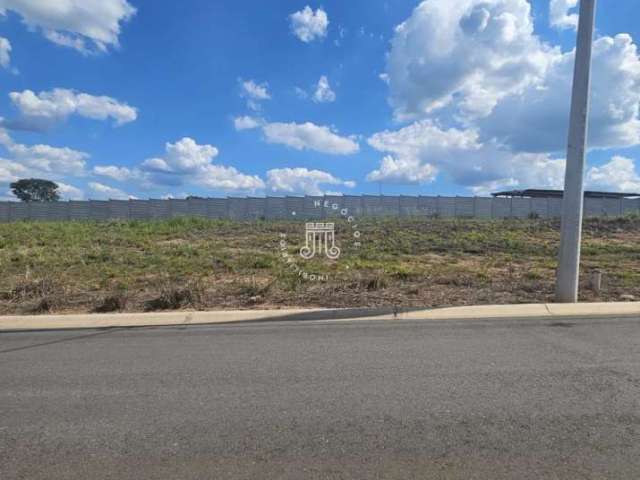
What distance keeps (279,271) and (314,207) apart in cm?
2631

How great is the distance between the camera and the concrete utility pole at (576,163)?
756 cm

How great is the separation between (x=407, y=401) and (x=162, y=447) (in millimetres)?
1917

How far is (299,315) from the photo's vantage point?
22.2 ft

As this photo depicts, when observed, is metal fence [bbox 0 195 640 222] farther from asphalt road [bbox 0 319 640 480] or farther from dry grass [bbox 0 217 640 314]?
asphalt road [bbox 0 319 640 480]

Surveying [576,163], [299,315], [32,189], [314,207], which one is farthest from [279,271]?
[32,189]

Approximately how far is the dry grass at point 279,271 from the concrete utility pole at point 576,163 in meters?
0.56

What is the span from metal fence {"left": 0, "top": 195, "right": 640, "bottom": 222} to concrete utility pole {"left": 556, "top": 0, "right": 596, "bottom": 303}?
2849 centimetres

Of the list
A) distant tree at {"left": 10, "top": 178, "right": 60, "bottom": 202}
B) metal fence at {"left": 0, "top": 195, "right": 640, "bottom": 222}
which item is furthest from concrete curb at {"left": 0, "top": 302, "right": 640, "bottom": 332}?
distant tree at {"left": 10, "top": 178, "right": 60, "bottom": 202}

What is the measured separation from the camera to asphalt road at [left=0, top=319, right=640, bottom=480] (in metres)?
2.71

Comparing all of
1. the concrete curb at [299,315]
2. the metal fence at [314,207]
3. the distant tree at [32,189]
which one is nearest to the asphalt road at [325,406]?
the concrete curb at [299,315]

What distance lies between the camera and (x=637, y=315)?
6.61m

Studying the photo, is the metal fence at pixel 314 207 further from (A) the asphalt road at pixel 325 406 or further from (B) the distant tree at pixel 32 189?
(B) the distant tree at pixel 32 189

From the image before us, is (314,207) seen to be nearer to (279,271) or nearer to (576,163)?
(279,271)

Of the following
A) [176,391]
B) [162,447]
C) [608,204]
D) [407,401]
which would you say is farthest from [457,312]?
[608,204]
